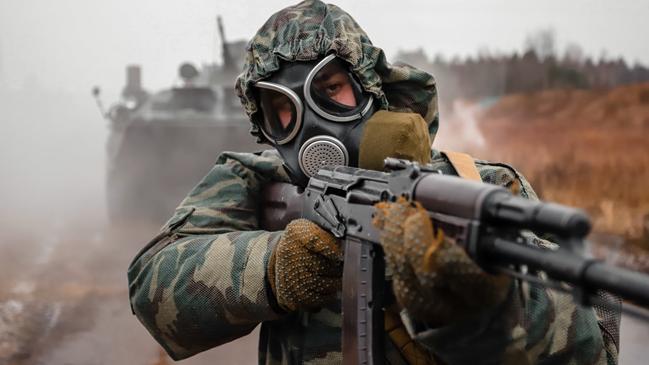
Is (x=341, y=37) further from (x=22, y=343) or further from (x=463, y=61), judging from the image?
(x=463, y=61)

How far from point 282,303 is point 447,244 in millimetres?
793

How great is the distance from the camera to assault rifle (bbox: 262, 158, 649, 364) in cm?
129

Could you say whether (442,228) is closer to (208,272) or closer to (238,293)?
(238,293)

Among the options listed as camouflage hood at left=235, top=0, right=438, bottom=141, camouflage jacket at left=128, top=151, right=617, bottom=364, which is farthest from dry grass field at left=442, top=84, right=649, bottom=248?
camouflage jacket at left=128, top=151, right=617, bottom=364

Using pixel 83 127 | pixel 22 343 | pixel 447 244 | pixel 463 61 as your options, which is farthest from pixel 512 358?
pixel 83 127

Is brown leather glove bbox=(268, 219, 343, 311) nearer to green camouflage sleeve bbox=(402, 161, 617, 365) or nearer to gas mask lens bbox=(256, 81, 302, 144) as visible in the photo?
green camouflage sleeve bbox=(402, 161, 617, 365)

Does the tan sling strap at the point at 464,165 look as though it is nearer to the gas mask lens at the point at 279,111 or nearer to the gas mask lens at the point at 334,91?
the gas mask lens at the point at 334,91

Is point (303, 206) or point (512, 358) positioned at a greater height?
point (303, 206)

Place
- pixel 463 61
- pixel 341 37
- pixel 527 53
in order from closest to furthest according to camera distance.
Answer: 1. pixel 341 37
2. pixel 527 53
3. pixel 463 61

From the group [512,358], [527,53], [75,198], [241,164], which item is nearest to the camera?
[512,358]

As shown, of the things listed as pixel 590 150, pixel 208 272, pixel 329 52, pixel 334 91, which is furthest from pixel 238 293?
pixel 590 150

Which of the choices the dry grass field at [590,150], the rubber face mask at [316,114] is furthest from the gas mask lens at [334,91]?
the dry grass field at [590,150]

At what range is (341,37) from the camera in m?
2.56

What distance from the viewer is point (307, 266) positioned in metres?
2.06
